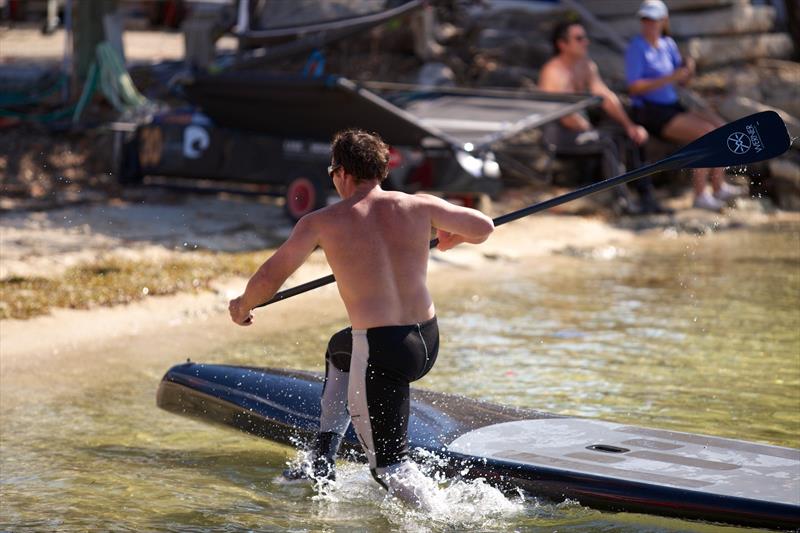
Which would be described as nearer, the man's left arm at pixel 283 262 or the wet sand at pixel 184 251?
the man's left arm at pixel 283 262

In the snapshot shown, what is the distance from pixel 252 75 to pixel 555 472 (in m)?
6.46

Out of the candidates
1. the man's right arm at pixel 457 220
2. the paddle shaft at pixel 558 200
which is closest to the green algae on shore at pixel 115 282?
the paddle shaft at pixel 558 200

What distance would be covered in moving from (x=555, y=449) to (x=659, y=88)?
23.9 ft

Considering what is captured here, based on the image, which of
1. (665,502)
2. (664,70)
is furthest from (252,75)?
(665,502)

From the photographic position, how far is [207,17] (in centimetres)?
1697

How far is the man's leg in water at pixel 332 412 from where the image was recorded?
510 centimetres

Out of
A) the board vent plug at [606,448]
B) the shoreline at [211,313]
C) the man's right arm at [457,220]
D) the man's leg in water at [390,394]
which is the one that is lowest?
the shoreline at [211,313]

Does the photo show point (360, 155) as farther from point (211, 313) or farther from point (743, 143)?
point (211, 313)

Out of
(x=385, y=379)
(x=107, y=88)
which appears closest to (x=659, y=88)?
(x=107, y=88)

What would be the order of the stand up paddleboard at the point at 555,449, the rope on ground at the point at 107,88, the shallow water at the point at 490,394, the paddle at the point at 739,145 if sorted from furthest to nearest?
the rope on ground at the point at 107,88, the paddle at the point at 739,145, the shallow water at the point at 490,394, the stand up paddleboard at the point at 555,449

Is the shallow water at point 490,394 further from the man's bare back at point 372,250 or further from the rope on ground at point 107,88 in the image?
the rope on ground at point 107,88

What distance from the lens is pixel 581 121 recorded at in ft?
40.7

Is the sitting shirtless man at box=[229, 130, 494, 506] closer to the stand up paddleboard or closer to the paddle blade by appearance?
the stand up paddleboard

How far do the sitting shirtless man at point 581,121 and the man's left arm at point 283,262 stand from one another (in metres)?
7.70
